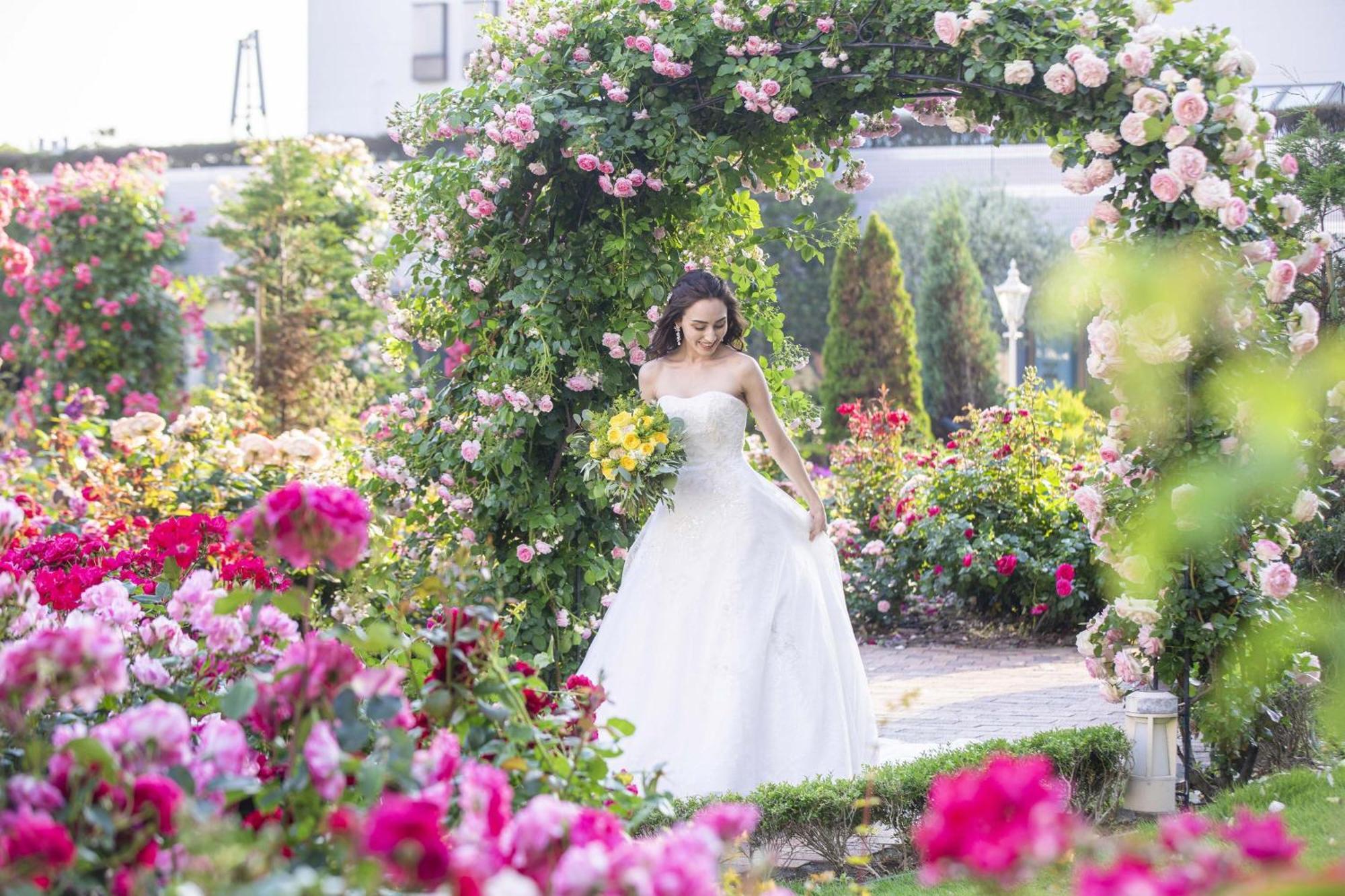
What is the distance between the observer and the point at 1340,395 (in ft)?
12.6

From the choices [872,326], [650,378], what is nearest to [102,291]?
[872,326]

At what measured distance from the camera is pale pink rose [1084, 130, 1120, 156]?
440 centimetres

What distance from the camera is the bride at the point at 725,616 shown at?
460 cm

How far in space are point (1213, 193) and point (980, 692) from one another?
338 centimetres

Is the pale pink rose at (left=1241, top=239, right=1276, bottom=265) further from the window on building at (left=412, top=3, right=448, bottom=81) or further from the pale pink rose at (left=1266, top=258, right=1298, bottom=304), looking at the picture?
the window on building at (left=412, top=3, right=448, bottom=81)

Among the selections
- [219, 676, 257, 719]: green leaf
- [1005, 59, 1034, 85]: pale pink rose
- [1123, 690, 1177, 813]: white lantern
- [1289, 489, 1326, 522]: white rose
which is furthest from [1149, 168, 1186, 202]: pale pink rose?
[219, 676, 257, 719]: green leaf

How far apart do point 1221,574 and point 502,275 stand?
288 cm

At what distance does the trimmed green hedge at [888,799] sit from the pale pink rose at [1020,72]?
2.14 m

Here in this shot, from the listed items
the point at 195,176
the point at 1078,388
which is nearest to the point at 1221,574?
the point at 1078,388

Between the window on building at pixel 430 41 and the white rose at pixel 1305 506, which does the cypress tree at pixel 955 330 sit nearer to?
the window on building at pixel 430 41

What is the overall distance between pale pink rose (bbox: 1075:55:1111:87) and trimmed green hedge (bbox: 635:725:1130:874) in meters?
2.07

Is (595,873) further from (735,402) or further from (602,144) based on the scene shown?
(602,144)

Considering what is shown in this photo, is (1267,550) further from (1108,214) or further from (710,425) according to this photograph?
(710,425)

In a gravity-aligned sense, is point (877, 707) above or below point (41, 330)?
below
